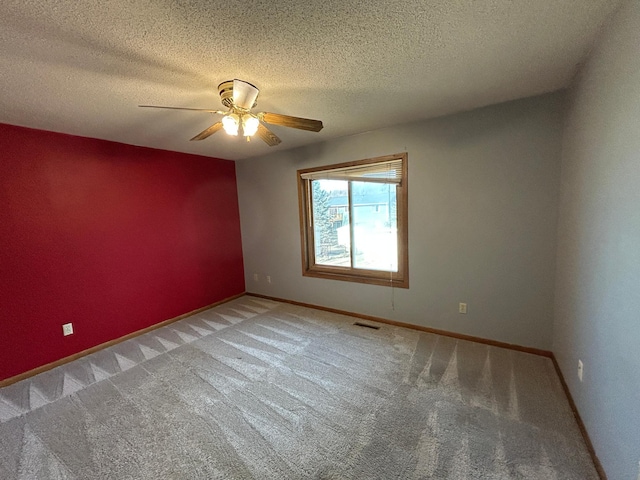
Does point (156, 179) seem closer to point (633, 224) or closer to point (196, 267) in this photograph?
point (196, 267)

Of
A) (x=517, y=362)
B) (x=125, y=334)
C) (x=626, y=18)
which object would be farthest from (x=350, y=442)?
(x=125, y=334)

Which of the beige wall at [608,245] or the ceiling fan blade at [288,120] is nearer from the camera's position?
the beige wall at [608,245]

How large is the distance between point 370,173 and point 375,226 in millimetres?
639

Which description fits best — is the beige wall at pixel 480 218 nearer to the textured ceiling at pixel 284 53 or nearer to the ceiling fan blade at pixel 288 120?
the textured ceiling at pixel 284 53

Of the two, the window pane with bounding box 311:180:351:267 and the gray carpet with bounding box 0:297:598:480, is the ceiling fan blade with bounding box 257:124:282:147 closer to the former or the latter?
the window pane with bounding box 311:180:351:267

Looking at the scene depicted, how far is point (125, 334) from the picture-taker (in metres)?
3.03

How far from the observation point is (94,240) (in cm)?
278

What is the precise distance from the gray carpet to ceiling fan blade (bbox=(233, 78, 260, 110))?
206 centimetres

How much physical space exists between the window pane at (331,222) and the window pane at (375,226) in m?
0.14

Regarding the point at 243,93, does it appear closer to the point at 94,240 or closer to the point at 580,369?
the point at 94,240

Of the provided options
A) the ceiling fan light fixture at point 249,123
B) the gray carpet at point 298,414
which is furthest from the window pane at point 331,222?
the ceiling fan light fixture at point 249,123

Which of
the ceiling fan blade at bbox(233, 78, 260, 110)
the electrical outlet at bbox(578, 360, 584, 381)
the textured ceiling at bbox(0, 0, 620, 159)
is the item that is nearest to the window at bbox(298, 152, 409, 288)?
the textured ceiling at bbox(0, 0, 620, 159)

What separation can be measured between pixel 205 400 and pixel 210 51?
2.30m

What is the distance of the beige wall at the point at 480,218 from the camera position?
7.29ft
